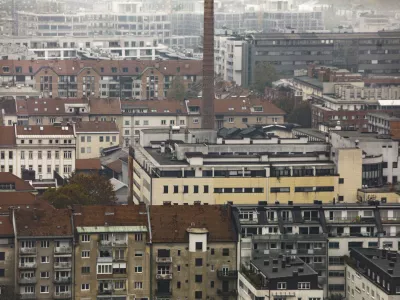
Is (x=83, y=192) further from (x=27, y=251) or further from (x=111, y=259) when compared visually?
(x=27, y=251)

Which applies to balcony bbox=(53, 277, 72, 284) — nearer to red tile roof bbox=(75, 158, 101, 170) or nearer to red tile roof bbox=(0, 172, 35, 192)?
red tile roof bbox=(0, 172, 35, 192)

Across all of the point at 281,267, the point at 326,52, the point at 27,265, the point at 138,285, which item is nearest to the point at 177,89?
the point at 326,52

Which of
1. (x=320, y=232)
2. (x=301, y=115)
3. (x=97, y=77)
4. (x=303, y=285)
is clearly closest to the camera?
(x=303, y=285)

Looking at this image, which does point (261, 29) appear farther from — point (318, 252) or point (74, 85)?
point (318, 252)

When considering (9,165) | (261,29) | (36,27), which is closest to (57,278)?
(9,165)

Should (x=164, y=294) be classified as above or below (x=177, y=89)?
above

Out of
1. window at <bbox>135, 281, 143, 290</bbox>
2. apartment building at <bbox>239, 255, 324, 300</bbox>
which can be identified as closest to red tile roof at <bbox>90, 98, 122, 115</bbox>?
window at <bbox>135, 281, 143, 290</bbox>

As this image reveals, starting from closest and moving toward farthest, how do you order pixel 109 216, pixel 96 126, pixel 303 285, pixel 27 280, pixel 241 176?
pixel 303 285 → pixel 27 280 → pixel 109 216 → pixel 241 176 → pixel 96 126
